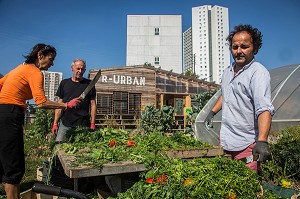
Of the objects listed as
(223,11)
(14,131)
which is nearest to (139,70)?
(14,131)

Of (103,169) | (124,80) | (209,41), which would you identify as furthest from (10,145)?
(209,41)

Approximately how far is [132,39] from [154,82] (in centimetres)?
3105

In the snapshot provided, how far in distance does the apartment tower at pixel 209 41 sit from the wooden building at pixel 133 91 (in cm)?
5410

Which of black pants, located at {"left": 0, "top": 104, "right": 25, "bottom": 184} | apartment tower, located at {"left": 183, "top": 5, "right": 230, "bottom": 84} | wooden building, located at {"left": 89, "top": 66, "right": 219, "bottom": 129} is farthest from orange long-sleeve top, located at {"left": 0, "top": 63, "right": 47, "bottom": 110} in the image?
apartment tower, located at {"left": 183, "top": 5, "right": 230, "bottom": 84}

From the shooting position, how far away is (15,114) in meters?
3.24

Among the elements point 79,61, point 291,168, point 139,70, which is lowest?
point 291,168

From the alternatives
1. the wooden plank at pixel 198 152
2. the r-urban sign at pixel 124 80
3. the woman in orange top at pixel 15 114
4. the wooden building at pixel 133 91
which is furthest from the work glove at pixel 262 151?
the r-urban sign at pixel 124 80

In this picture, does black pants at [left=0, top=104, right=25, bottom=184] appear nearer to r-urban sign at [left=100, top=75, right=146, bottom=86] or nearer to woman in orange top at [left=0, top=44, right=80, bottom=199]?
woman in orange top at [left=0, top=44, right=80, bottom=199]

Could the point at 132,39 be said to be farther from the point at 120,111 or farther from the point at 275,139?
the point at 275,139

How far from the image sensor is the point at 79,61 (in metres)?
4.95

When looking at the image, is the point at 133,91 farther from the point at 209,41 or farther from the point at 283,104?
the point at 209,41

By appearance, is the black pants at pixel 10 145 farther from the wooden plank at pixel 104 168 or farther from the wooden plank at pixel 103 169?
the wooden plank at pixel 103 169

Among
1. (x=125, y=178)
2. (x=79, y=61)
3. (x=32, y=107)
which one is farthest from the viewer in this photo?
(x=32, y=107)

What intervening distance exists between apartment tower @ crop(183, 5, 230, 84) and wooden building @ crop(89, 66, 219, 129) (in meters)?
54.1
